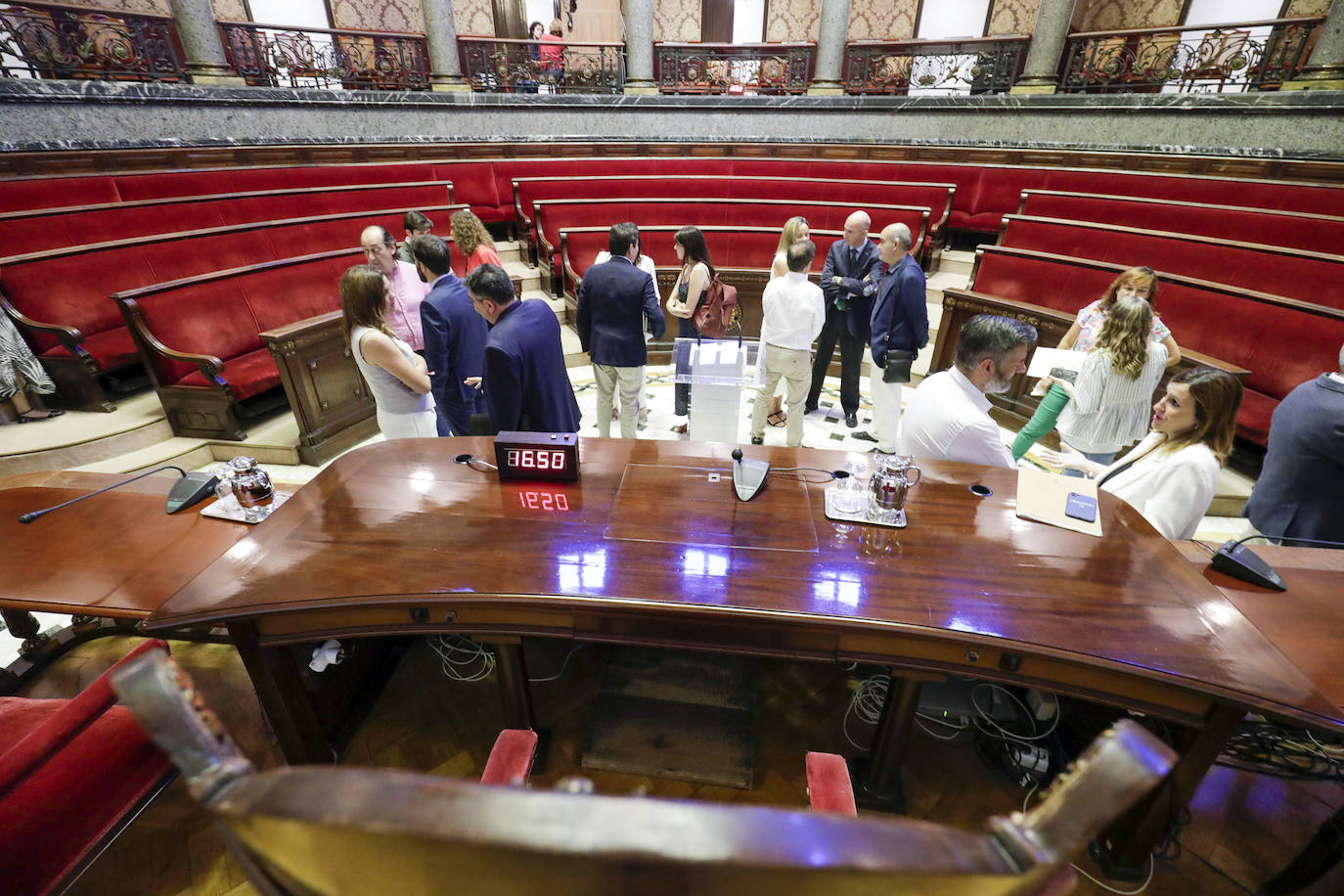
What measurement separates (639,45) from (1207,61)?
6.66 m

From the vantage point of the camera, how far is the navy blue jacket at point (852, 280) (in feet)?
11.6

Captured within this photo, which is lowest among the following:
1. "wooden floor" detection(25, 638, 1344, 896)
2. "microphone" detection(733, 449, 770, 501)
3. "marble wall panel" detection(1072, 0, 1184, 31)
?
"wooden floor" detection(25, 638, 1344, 896)

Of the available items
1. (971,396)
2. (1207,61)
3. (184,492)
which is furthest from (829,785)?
(1207,61)

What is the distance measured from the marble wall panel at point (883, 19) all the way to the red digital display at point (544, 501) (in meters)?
12.0

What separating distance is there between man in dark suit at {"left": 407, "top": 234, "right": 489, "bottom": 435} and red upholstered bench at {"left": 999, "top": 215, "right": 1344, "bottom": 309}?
15.4 ft

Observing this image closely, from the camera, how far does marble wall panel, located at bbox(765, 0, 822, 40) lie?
10.8 meters

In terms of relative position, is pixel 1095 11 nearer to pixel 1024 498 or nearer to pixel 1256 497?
pixel 1256 497

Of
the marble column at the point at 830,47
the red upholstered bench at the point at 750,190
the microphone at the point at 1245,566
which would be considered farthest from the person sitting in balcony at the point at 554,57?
the microphone at the point at 1245,566

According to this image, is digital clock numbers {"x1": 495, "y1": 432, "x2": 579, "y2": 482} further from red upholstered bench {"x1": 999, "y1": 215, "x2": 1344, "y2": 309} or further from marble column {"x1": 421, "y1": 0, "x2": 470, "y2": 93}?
marble column {"x1": 421, "y1": 0, "x2": 470, "y2": 93}

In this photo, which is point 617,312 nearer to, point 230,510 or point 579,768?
point 230,510

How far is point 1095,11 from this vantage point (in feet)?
31.2

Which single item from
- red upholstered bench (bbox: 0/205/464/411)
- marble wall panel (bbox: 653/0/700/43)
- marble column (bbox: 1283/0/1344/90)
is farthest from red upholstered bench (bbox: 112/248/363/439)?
marble wall panel (bbox: 653/0/700/43)

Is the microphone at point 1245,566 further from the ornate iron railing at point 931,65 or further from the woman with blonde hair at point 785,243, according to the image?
the ornate iron railing at point 931,65

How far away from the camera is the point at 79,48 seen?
5453 mm
